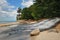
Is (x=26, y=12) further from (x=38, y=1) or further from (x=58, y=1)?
(x=58, y=1)

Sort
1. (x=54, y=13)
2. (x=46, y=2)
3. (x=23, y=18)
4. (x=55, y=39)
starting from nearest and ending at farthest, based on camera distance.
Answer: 1. (x=55, y=39)
2. (x=54, y=13)
3. (x=46, y=2)
4. (x=23, y=18)

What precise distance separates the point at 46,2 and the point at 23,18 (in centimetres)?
1339

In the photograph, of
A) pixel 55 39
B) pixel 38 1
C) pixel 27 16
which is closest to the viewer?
pixel 55 39

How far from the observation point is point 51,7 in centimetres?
1606

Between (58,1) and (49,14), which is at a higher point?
(58,1)

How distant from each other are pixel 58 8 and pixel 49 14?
6.72 feet

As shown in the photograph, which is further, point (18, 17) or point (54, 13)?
point (18, 17)

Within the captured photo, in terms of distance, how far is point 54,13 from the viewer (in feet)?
52.1

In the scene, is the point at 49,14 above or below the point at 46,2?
below

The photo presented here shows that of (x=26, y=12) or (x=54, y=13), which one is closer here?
(x=54, y=13)

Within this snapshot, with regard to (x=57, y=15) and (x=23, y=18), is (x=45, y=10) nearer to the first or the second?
(x=57, y=15)

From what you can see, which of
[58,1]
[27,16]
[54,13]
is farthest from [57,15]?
[27,16]

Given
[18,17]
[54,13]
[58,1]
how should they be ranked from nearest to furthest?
[58,1] → [54,13] → [18,17]

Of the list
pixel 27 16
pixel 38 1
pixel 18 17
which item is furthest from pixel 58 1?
pixel 18 17
